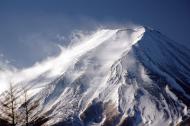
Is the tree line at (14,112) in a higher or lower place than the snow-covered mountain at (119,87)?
lower

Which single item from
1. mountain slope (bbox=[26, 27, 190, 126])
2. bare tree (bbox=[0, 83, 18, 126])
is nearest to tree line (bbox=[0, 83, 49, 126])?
bare tree (bbox=[0, 83, 18, 126])

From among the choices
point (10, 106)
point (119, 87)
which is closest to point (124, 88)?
point (119, 87)

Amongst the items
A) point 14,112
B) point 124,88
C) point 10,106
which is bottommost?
point 14,112

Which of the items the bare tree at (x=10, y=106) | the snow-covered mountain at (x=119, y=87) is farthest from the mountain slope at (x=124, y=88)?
the bare tree at (x=10, y=106)

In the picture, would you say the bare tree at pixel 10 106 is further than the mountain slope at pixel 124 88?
No

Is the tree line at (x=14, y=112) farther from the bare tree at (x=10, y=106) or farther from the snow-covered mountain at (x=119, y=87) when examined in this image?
the snow-covered mountain at (x=119, y=87)

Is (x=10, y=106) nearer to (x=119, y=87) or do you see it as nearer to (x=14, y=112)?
(x=14, y=112)

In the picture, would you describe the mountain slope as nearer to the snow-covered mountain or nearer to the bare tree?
the snow-covered mountain

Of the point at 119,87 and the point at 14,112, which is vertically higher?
the point at 119,87

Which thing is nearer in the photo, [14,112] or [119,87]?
[14,112]
